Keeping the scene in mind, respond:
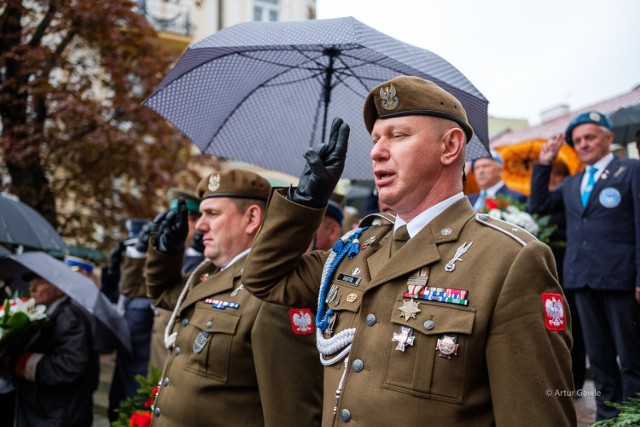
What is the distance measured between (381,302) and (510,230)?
0.50 meters

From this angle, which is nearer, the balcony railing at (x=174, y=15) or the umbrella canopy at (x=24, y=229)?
the umbrella canopy at (x=24, y=229)

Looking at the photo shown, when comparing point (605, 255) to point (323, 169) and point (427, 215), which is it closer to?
point (427, 215)

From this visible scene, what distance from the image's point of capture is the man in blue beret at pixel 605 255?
4.20m

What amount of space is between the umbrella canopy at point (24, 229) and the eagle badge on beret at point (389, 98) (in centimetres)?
367

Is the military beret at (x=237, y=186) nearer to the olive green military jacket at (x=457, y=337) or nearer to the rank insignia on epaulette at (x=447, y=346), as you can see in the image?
the olive green military jacket at (x=457, y=337)

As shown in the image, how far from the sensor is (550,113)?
20.7m

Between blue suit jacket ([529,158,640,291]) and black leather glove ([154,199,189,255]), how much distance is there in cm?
277

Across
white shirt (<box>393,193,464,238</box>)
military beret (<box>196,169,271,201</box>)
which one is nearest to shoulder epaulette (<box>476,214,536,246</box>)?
white shirt (<box>393,193,464,238</box>)

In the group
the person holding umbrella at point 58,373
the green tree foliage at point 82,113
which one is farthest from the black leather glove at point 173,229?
the green tree foliage at point 82,113

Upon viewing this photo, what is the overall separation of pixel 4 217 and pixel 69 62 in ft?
15.1

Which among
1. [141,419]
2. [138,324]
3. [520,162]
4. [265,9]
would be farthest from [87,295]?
[265,9]

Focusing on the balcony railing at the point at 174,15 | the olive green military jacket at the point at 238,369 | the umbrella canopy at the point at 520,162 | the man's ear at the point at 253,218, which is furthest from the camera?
the balcony railing at the point at 174,15

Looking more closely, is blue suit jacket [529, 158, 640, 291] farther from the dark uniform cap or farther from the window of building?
the window of building

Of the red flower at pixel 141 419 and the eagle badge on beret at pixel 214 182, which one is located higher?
the eagle badge on beret at pixel 214 182
